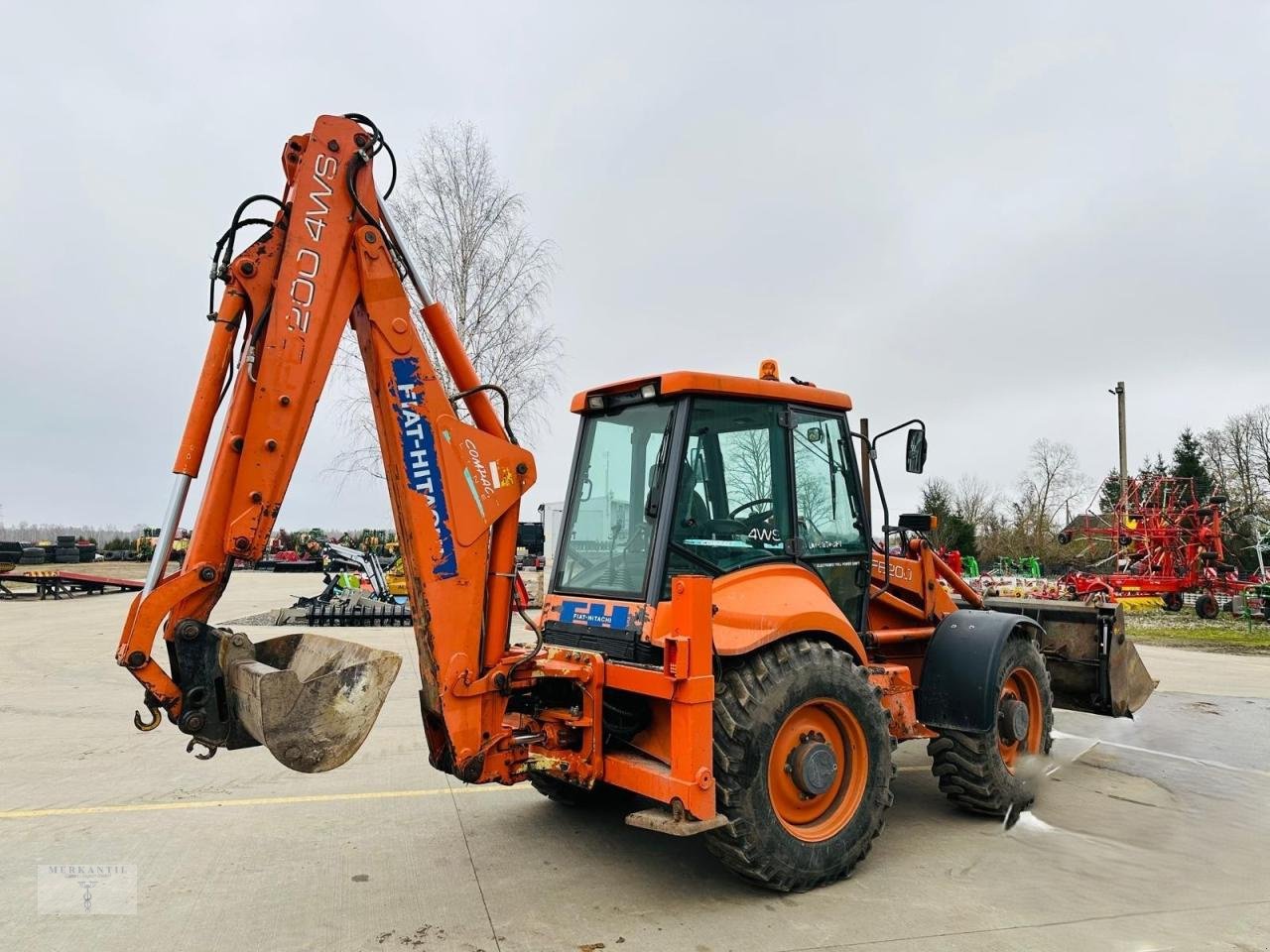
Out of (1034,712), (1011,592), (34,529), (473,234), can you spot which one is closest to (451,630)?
(1034,712)

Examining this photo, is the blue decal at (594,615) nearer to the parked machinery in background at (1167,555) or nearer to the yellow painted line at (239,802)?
the yellow painted line at (239,802)

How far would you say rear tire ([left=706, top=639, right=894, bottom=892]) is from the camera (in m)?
3.93

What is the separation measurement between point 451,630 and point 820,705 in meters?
1.88

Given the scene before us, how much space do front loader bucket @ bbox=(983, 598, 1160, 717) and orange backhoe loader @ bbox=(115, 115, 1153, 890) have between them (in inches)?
65.5

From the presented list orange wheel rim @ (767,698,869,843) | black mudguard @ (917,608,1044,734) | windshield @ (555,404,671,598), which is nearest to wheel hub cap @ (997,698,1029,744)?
black mudguard @ (917,608,1044,734)

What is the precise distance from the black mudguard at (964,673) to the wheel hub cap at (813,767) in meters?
1.24

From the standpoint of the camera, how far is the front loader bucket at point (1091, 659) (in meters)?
6.30

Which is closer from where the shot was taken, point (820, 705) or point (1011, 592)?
point (820, 705)

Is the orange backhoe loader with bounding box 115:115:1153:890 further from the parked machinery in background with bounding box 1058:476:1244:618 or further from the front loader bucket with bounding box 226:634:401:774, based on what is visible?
the parked machinery in background with bounding box 1058:476:1244:618

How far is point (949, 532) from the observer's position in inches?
1666

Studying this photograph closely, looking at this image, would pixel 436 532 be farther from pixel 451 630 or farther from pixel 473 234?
pixel 473 234

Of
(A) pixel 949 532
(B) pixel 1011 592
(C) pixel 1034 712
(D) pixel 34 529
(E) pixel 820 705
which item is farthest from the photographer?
(D) pixel 34 529

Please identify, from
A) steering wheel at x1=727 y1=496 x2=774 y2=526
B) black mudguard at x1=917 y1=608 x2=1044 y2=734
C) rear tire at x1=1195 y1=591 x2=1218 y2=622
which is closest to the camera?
steering wheel at x1=727 y1=496 x2=774 y2=526

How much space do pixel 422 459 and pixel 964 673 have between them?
339 cm
